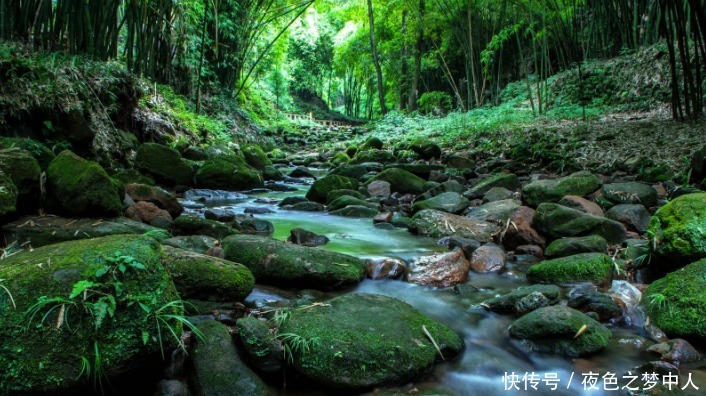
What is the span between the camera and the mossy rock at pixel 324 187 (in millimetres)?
7270

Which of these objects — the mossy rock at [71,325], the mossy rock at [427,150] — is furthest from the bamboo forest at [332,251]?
the mossy rock at [427,150]

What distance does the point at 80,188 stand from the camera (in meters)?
3.82

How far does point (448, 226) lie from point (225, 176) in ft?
16.1

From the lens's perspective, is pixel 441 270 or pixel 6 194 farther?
pixel 441 270

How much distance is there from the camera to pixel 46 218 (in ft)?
12.2

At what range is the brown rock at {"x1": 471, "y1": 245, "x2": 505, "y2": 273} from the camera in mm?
3967

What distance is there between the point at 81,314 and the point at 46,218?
8.30 feet

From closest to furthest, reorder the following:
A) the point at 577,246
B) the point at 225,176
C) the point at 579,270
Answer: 1. the point at 579,270
2. the point at 577,246
3. the point at 225,176

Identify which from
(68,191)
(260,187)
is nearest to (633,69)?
(260,187)

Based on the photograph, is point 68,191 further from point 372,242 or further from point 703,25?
point 703,25

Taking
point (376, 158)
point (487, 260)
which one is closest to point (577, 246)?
point (487, 260)

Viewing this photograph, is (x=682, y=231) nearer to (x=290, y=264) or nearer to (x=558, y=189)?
(x=558, y=189)

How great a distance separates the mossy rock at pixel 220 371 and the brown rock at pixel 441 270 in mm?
1955

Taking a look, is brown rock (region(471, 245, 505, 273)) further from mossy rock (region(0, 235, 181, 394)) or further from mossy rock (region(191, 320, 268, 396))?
mossy rock (region(0, 235, 181, 394))
